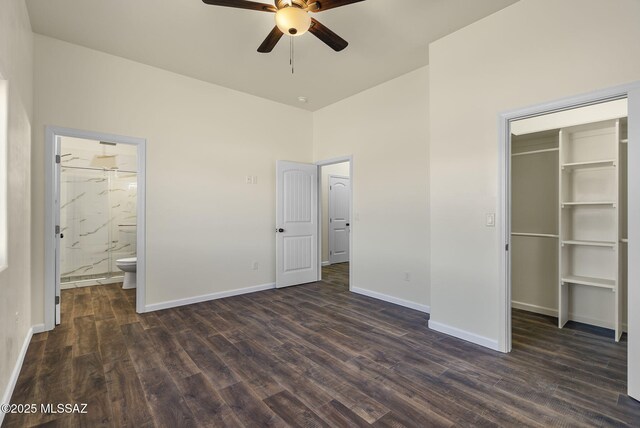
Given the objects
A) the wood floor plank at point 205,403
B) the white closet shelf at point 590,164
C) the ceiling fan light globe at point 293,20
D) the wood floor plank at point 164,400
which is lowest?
the wood floor plank at point 205,403

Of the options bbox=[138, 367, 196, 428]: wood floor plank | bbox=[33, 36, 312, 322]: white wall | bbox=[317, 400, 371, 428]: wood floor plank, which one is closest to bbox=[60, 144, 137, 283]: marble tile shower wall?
bbox=[33, 36, 312, 322]: white wall

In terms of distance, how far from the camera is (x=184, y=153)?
154 inches

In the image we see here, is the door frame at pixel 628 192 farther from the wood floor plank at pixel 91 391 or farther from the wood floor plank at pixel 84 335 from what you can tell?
the wood floor plank at pixel 84 335

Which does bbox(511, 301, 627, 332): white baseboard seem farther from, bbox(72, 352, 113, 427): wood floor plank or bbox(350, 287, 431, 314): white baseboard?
bbox(72, 352, 113, 427): wood floor plank

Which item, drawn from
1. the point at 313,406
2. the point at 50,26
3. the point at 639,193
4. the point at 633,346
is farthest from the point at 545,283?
the point at 50,26

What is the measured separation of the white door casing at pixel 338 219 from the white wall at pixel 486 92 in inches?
150

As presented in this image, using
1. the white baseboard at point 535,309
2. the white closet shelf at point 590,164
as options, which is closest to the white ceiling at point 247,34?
the white closet shelf at point 590,164

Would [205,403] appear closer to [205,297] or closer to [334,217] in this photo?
[205,297]

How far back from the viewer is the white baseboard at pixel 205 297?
366 centimetres

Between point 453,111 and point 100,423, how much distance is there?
3.64 m

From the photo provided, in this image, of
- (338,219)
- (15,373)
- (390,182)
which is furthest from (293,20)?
(338,219)

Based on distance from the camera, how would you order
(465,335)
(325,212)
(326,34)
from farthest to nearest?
(325,212)
(465,335)
(326,34)

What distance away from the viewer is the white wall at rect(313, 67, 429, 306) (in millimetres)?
3658

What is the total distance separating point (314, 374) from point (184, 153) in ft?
10.3
